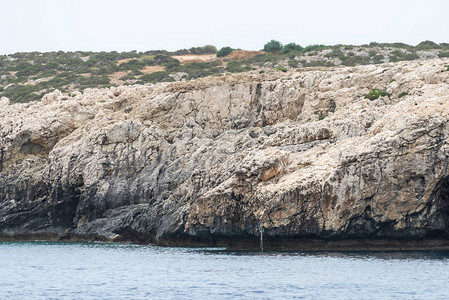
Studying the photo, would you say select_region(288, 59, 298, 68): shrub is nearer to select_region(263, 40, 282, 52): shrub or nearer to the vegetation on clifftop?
the vegetation on clifftop

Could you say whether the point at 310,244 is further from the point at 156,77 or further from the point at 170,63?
the point at 170,63

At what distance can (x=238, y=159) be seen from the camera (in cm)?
6116

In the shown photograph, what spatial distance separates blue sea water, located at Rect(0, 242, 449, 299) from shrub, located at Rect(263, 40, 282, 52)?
326 feet

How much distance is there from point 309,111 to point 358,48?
235 feet

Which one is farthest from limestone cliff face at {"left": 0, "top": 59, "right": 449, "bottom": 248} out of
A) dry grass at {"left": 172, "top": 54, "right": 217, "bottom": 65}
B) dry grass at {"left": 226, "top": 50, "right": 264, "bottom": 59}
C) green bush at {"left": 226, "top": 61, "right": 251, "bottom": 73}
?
dry grass at {"left": 172, "top": 54, "right": 217, "bottom": 65}

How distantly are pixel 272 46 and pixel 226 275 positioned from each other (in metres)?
114

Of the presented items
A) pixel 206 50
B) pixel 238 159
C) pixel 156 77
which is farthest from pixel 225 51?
pixel 238 159

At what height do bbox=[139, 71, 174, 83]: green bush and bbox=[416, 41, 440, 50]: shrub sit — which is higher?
bbox=[416, 41, 440, 50]: shrub

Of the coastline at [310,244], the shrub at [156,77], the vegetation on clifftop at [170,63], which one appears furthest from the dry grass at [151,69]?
the coastline at [310,244]

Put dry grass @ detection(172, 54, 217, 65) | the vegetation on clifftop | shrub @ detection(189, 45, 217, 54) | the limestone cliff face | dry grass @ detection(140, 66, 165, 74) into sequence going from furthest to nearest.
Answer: shrub @ detection(189, 45, 217, 54)
dry grass @ detection(172, 54, 217, 65)
dry grass @ detection(140, 66, 165, 74)
the vegetation on clifftop
the limestone cliff face

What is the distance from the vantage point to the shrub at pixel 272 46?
494 feet

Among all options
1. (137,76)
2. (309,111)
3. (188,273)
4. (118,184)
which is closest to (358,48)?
(137,76)

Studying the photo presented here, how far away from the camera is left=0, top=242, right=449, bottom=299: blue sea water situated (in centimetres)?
3528

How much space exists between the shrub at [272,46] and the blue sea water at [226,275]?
99447 millimetres
